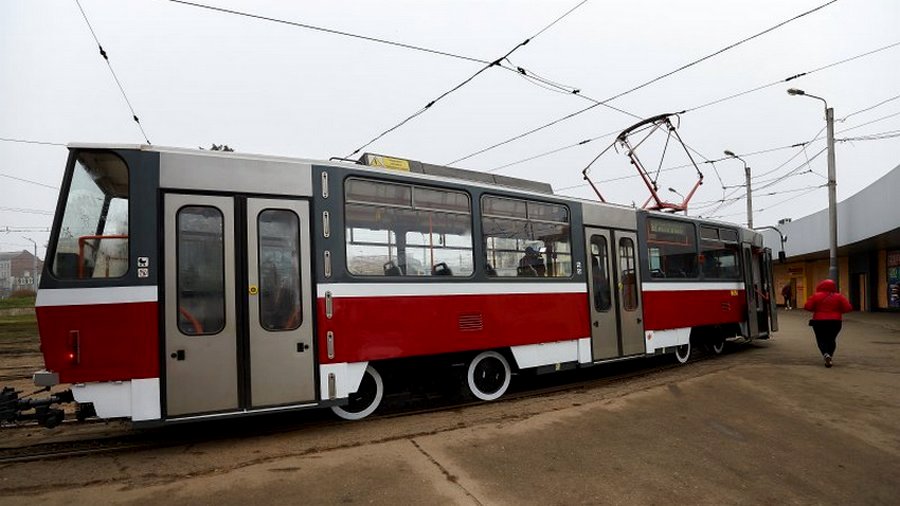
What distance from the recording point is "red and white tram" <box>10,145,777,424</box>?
185 inches

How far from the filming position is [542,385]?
27.3ft

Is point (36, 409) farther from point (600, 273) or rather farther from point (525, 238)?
point (600, 273)

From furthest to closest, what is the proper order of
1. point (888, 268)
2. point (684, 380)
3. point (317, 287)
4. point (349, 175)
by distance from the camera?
point (888, 268)
point (684, 380)
point (349, 175)
point (317, 287)

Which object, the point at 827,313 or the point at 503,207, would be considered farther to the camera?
the point at 827,313

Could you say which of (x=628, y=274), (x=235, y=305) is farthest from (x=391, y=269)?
(x=628, y=274)

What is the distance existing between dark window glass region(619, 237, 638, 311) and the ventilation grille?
3.35m

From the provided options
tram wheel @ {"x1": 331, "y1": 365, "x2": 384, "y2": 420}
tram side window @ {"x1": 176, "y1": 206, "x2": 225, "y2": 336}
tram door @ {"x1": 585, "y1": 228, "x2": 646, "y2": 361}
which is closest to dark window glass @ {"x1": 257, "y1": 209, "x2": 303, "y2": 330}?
tram side window @ {"x1": 176, "y1": 206, "x2": 225, "y2": 336}

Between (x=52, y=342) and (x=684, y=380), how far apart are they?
809 cm

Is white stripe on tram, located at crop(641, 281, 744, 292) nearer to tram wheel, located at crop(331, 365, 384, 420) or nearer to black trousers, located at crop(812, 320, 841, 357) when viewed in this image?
black trousers, located at crop(812, 320, 841, 357)

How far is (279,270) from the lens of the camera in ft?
17.6

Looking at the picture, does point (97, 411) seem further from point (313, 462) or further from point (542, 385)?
point (542, 385)

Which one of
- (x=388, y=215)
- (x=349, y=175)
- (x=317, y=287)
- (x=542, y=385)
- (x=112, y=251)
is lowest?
(x=542, y=385)

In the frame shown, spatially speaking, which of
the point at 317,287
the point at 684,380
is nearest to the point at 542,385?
the point at 684,380

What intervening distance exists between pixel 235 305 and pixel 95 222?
4.90ft
